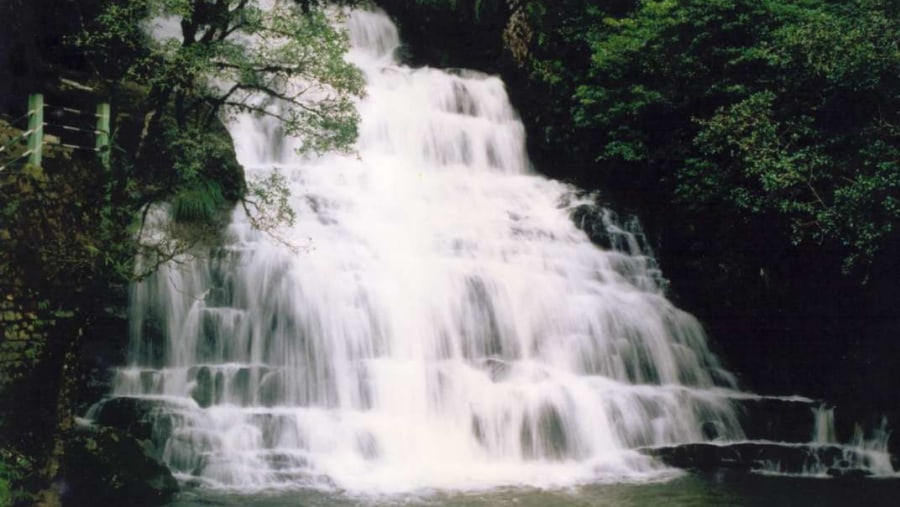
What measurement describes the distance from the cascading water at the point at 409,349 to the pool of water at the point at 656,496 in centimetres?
48

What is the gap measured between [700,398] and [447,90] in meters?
10.4

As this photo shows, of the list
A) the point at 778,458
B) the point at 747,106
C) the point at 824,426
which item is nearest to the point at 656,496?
the point at 778,458

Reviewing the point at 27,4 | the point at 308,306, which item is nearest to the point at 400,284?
the point at 308,306

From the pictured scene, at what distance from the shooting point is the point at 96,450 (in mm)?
9906

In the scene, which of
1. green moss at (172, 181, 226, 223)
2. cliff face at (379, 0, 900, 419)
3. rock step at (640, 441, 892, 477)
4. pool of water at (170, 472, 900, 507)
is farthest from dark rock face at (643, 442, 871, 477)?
green moss at (172, 181, 226, 223)

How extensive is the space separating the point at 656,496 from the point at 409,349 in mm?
4519

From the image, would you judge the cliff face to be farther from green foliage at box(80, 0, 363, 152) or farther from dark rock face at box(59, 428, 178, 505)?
dark rock face at box(59, 428, 178, 505)

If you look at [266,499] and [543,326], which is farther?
[543,326]

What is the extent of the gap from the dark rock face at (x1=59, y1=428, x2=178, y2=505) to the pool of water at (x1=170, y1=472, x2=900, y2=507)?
1.09ft

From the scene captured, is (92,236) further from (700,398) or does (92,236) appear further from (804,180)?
(804,180)

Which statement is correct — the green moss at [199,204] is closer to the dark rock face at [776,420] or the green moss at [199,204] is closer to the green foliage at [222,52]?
the green foliage at [222,52]

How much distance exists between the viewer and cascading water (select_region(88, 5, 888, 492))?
11.8 meters

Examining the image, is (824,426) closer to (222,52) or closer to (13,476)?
(222,52)

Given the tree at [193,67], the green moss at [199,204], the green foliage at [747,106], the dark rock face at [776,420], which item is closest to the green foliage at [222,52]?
the tree at [193,67]
